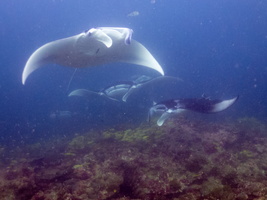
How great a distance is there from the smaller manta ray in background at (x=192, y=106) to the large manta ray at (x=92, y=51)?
185cm

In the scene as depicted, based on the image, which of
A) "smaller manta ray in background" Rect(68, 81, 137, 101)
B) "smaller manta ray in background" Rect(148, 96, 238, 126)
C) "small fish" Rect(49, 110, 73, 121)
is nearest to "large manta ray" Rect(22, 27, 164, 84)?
"smaller manta ray in background" Rect(148, 96, 238, 126)

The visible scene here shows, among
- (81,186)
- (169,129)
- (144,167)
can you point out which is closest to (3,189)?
(81,186)

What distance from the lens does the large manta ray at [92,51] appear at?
13.9 ft

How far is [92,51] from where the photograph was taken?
15.4 ft

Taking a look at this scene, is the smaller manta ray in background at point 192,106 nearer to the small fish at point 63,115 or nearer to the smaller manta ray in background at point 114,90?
the smaller manta ray in background at point 114,90

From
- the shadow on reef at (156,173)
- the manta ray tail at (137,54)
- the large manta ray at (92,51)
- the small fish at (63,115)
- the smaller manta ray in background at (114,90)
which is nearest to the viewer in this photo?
the shadow on reef at (156,173)

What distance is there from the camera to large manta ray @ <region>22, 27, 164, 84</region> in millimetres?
4243

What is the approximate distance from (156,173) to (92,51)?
3051 millimetres

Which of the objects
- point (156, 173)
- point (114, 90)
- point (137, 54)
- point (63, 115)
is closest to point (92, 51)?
point (137, 54)

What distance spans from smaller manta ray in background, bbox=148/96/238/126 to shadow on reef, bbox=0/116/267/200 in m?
0.98

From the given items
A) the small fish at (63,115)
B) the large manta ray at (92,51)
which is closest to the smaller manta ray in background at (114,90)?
the large manta ray at (92,51)

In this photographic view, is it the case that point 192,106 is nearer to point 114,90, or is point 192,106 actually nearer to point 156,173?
point 156,173

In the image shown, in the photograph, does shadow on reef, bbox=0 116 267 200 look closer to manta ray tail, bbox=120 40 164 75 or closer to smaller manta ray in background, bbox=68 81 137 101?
manta ray tail, bbox=120 40 164 75

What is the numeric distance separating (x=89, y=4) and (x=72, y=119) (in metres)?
44.9
